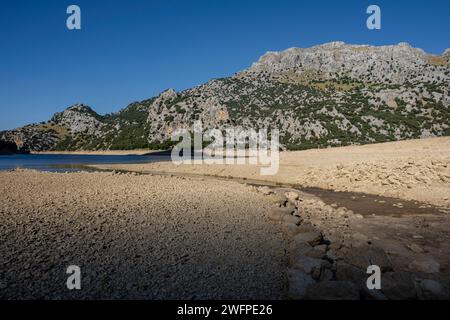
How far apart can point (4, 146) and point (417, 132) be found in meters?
144

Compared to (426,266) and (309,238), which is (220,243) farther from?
(426,266)

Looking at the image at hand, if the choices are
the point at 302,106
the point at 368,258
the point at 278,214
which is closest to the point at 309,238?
Answer: the point at 368,258

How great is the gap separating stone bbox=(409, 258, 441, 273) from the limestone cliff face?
210 ft

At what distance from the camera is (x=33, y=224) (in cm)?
1176

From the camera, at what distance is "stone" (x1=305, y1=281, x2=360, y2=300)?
21.9 ft

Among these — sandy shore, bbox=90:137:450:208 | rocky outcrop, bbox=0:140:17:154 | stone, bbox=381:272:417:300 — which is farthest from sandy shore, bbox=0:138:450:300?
rocky outcrop, bbox=0:140:17:154

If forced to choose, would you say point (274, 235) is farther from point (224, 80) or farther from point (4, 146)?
point (4, 146)

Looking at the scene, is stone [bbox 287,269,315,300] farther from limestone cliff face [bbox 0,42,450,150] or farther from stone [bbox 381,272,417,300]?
limestone cliff face [bbox 0,42,450,150]

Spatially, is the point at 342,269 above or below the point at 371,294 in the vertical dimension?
above

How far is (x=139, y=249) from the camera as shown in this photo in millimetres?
9859

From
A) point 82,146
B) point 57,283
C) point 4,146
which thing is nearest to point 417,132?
point 57,283

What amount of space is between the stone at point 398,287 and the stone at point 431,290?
243 mm

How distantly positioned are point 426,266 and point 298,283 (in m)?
4.58

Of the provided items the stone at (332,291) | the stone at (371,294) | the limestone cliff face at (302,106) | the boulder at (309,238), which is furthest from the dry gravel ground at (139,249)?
the limestone cliff face at (302,106)
